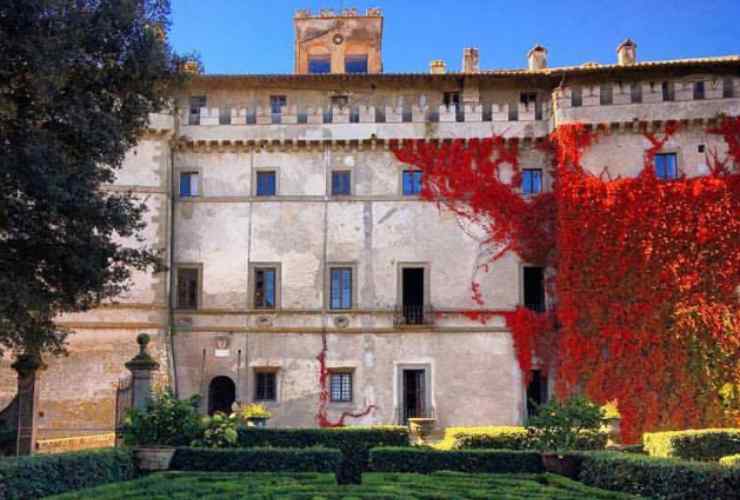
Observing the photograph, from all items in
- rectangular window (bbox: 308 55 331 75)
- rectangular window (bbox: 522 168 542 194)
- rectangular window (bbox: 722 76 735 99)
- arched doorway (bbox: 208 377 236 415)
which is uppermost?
rectangular window (bbox: 308 55 331 75)

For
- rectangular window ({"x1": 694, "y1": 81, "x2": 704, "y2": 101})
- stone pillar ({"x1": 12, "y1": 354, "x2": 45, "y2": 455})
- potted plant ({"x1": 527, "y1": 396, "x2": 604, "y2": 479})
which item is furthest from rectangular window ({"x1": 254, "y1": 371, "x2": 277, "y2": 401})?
rectangular window ({"x1": 694, "y1": 81, "x2": 704, "y2": 101})

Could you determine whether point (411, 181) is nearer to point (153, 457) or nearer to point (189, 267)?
point (189, 267)

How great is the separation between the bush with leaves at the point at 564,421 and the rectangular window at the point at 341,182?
15.6 m

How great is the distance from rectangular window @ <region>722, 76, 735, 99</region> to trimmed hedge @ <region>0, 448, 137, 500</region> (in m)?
23.6

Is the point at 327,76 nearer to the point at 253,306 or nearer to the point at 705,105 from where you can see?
the point at 253,306

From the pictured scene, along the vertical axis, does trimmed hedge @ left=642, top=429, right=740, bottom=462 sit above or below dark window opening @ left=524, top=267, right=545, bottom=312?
below

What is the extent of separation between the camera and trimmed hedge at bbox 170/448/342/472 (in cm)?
1639

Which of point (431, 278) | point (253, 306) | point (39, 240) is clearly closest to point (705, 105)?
point (431, 278)

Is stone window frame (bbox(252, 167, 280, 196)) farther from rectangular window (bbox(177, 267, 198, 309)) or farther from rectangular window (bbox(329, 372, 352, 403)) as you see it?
rectangular window (bbox(329, 372, 352, 403))

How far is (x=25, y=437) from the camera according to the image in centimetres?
1723

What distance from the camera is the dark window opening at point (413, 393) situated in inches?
1210

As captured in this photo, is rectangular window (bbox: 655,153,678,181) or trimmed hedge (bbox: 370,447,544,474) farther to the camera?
rectangular window (bbox: 655,153,678,181)

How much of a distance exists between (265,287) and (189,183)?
4.91 meters

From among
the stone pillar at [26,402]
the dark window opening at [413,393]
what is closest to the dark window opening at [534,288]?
the dark window opening at [413,393]
